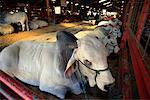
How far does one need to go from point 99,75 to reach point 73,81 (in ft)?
1.54

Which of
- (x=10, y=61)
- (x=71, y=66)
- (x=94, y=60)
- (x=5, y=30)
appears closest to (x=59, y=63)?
(x=71, y=66)

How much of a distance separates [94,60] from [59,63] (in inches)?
20.7

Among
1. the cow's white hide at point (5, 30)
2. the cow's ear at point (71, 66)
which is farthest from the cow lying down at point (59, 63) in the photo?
the cow's white hide at point (5, 30)

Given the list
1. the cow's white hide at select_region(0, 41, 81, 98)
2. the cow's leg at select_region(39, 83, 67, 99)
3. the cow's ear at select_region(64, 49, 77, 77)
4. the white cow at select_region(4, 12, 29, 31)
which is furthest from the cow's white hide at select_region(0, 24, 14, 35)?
the cow's ear at select_region(64, 49, 77, 77)

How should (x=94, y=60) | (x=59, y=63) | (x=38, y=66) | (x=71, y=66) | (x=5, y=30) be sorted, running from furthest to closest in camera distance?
(x=5, y=30) → (x=38, y=66) → (x=59, y=63) → (x=71, y=66) → (x=94, y=60)

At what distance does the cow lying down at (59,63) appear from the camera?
1.63 metres

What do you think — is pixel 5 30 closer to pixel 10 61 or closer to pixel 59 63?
pixel 10 61

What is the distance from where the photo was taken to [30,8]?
32.2 feet

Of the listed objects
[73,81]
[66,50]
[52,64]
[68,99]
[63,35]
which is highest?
[63,35]

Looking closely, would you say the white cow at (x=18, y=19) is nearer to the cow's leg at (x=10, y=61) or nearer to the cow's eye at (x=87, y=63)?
the cow's leg at (x=10, y=61)

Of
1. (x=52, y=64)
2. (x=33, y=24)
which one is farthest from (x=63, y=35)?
(x=33, y=24)

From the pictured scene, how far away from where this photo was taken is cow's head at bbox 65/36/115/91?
160 centimetres

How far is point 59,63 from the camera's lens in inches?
79.9

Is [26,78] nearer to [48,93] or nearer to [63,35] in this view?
[48,93]
